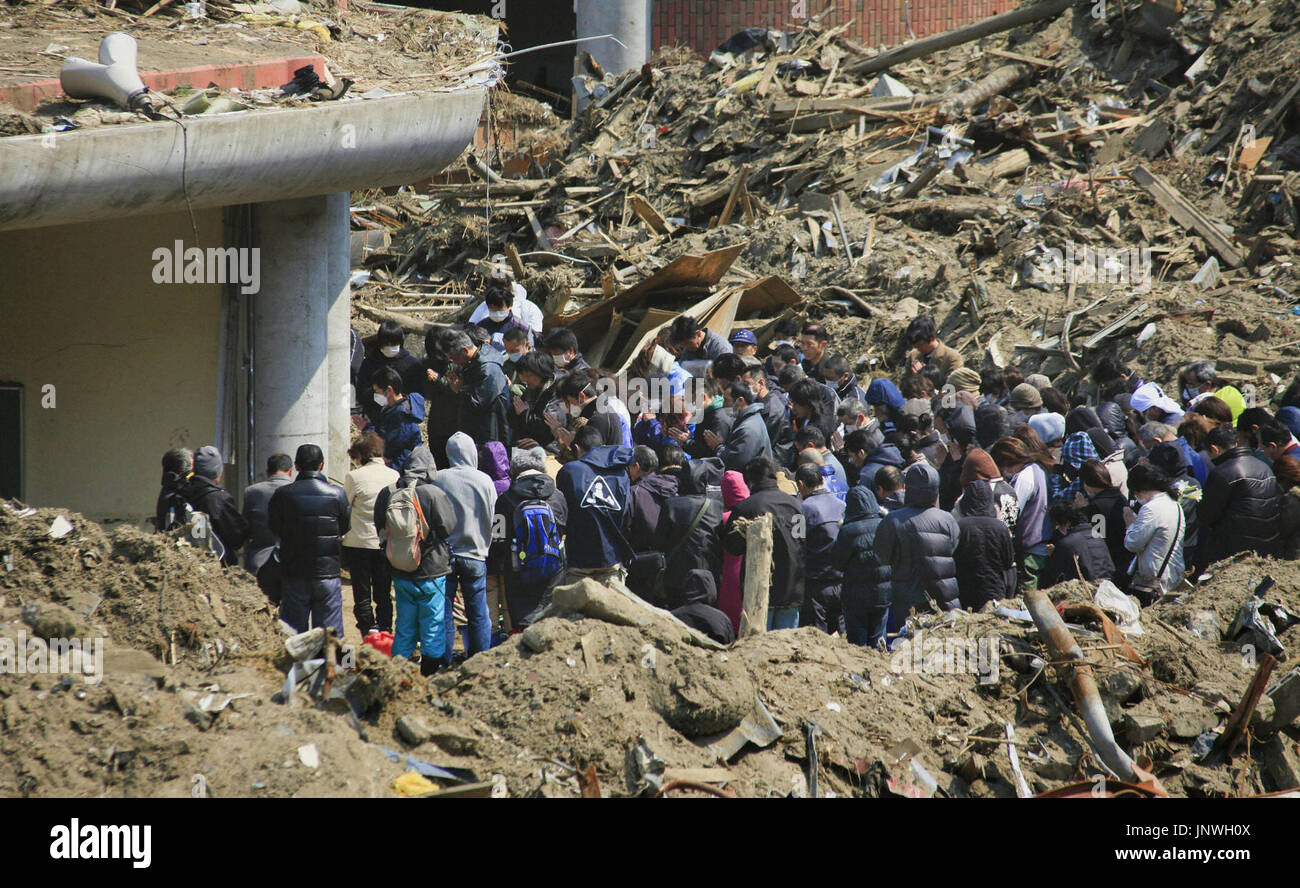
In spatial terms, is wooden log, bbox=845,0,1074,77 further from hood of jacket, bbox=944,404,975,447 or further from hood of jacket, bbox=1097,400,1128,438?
hood of jacket, bbox=944,404,975,447

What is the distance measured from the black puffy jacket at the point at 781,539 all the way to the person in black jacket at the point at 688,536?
0.12 meters

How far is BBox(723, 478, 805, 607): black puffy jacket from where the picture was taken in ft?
25.3

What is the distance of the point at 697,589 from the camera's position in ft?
24.9

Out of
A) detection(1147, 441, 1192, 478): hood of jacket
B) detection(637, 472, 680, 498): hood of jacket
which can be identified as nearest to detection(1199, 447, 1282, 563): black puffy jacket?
detection(1147, 441, 1192, 478): hood of jacket

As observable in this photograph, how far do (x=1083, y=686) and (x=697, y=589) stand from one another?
8.36 ft

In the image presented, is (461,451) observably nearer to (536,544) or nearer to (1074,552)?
(536,544)

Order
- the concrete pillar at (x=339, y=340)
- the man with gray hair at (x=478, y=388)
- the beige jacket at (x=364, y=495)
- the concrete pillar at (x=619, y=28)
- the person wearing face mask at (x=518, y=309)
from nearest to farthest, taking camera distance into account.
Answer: the beige jacket at (x=364, y=495)
the concrete pillar at (x=339, y=340)
the man with gray hair at (x=478, y=388)
the person wearing face mask at (x=518, y=309)
the concrete pillar at (x=619, y=28)

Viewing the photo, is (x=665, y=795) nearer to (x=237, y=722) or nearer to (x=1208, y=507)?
(x=237, y=722)

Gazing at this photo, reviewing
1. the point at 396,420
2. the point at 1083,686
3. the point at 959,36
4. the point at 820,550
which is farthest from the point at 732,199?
the point at 1083,686

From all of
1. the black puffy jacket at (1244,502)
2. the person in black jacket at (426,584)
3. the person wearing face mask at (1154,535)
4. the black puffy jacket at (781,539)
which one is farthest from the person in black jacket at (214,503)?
the black puffy jacket at (1244,502)

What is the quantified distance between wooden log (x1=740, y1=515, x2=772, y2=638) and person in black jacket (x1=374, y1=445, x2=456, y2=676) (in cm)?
203

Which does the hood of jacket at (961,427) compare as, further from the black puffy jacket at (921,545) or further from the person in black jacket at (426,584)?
the person in black jacket at (426,584)

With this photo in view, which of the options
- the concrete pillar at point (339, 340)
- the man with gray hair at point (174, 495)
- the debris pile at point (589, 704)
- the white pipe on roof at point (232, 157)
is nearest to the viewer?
the debris pile at point (589, 704)

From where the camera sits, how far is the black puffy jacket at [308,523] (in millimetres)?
7480
